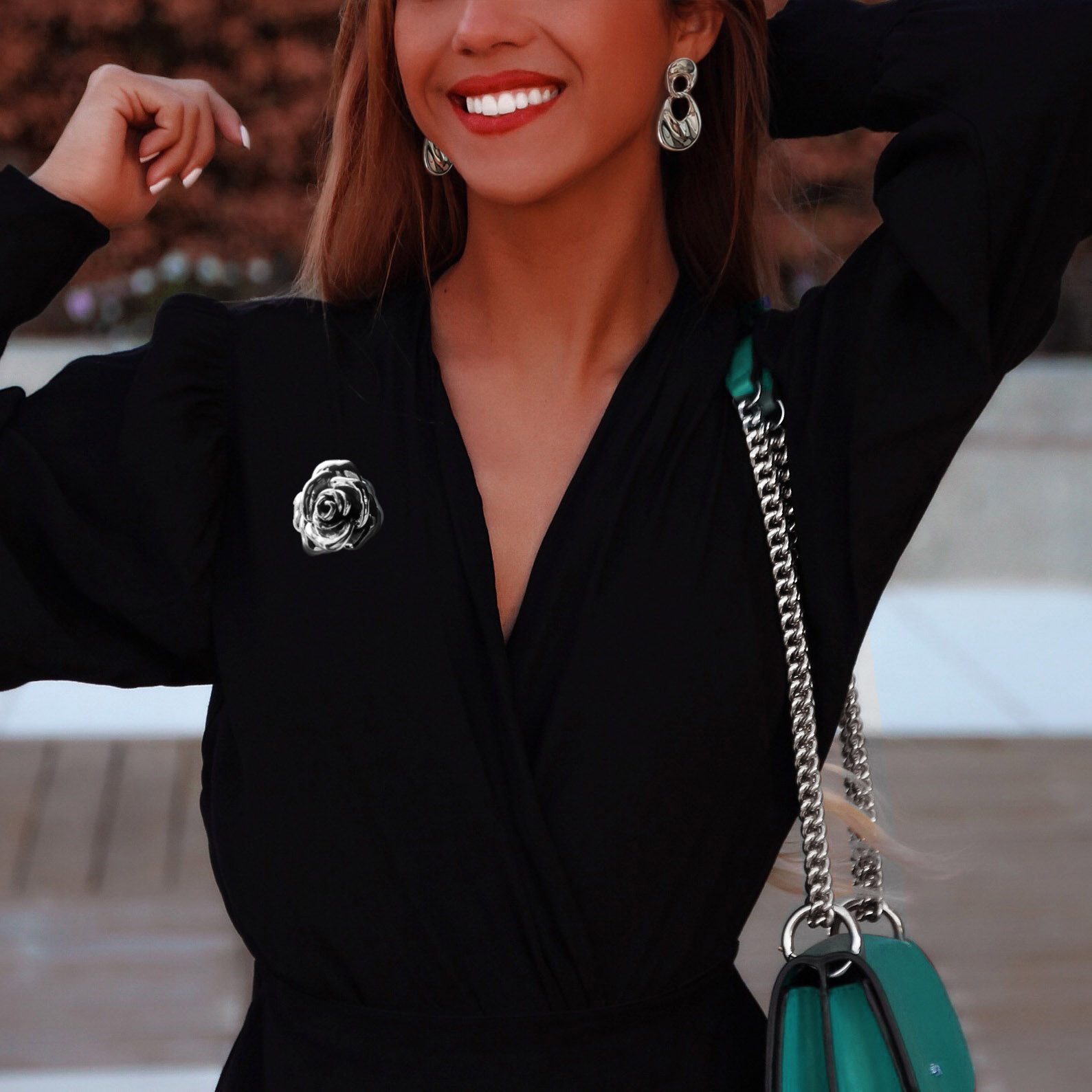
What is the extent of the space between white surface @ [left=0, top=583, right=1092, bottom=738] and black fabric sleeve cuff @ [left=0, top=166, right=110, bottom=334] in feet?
9.11

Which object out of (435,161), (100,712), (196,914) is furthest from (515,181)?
(100,712)

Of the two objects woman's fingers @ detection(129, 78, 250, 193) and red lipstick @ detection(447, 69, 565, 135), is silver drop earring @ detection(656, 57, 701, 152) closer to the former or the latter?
red lipstick @ detection(447, 69, 565, 135)

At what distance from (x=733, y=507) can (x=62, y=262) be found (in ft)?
2.10

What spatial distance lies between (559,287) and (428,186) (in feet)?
0.69

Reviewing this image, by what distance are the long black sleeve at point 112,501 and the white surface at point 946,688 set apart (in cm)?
280

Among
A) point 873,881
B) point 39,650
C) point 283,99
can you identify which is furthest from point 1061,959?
point 283,99

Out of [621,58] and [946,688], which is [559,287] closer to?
[621,58]

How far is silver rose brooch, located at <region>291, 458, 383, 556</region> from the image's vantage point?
53.4 inches

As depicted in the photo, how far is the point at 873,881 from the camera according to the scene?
1.41 metres

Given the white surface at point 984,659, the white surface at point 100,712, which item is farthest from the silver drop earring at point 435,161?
the white surface at point 984,659

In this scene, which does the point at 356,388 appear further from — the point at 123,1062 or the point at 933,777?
the point at 933,777

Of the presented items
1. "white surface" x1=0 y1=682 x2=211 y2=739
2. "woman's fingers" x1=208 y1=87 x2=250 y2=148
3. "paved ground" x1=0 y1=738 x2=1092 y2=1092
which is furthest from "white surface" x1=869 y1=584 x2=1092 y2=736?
"woman's fingers" x1=208 y1=87 x2=250 y2=148

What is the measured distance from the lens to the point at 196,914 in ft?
11.6

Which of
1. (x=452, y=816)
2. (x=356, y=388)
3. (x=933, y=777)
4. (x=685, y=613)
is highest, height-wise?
(x=356, y=388)
